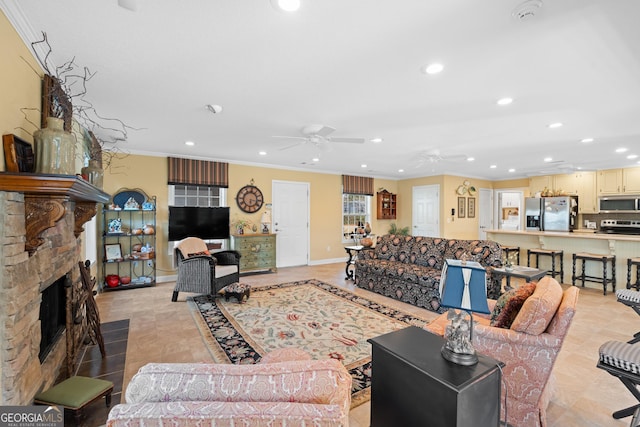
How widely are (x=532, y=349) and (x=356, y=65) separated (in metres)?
2.29

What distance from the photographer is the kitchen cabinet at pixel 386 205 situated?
8.59 meters

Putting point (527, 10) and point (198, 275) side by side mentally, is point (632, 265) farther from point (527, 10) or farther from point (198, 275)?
point (198, 275)

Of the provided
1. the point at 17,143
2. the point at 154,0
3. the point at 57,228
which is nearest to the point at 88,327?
the point at 57,228

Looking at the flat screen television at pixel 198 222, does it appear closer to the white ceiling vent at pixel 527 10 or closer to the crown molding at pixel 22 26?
the crown molding at pixel 22 26

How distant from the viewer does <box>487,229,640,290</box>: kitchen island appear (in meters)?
4.71

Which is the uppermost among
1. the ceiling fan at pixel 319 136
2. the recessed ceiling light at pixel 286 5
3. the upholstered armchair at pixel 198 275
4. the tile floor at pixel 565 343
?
the recessed ceiling light at pixel 286 5

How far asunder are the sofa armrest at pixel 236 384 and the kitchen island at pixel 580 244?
6093 mm

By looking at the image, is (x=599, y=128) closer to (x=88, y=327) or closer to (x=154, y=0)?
(x=154, y=0)

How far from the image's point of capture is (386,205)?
28.6 ft

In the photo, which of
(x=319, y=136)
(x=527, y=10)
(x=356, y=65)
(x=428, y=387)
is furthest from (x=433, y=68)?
Result: (x=428, y=387)

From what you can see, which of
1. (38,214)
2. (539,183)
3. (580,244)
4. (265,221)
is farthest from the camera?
(539,183)

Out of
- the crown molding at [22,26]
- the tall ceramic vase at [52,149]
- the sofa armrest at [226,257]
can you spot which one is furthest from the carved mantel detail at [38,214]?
the sofa armrest at [226,257]

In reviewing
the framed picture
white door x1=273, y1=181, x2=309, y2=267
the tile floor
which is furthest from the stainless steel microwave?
the framed picture

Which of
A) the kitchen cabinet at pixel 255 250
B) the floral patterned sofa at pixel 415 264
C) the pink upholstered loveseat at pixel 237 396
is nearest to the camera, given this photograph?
the pink upholstered loveseat at pixel 237 396
